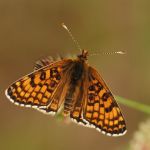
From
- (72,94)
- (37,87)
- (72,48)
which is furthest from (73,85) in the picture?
(72,48)

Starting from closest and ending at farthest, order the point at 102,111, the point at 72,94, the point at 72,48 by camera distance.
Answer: the point at 102,111
the point at 72,94
the point at 72,48

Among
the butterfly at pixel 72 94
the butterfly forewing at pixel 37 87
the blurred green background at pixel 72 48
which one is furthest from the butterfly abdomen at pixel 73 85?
the blurred green background at pixel 72 48

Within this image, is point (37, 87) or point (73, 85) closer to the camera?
point (37, 87)

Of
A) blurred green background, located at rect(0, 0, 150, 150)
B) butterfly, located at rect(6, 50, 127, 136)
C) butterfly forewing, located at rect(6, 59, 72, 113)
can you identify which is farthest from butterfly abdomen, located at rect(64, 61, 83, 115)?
blurred green background, located at rect(0, 0, 150, 150)

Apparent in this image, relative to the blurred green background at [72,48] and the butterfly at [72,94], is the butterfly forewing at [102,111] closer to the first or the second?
the butterfly at [72,94]

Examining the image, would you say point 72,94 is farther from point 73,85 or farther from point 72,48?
point 72,48

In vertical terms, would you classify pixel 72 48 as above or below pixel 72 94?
above

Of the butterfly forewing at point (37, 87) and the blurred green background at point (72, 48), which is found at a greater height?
the blurred green background at point (72, 48)

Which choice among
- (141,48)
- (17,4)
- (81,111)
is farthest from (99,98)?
→ (17,4)
